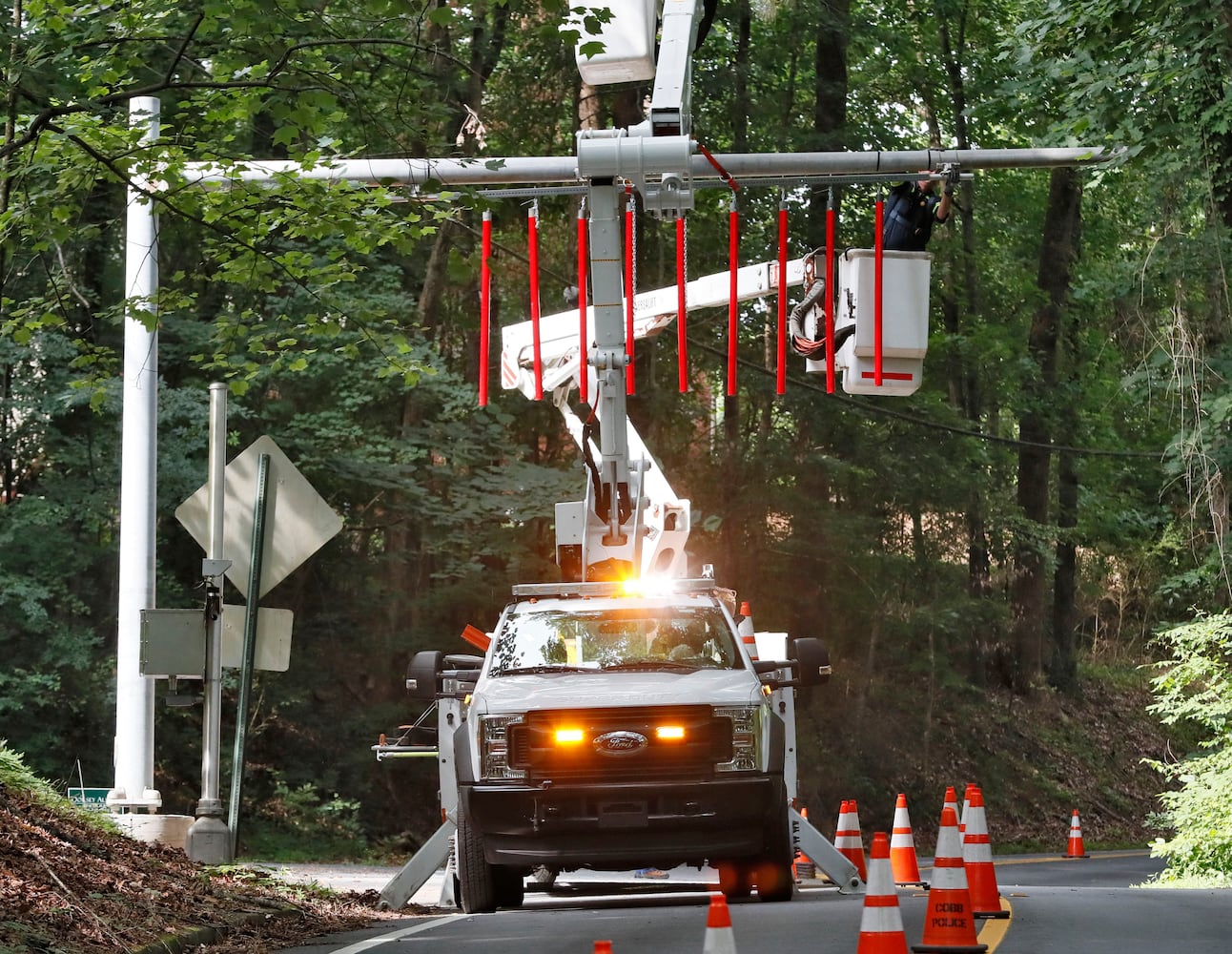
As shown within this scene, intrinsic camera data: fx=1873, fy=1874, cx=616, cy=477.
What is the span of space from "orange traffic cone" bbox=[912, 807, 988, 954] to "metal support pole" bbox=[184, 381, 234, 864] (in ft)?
19.2

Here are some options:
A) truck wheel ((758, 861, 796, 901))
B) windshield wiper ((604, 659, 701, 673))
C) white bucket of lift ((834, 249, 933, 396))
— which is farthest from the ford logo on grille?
white bucket of lift ((834, 249, 933, 396))

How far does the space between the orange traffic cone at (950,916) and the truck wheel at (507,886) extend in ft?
12.7

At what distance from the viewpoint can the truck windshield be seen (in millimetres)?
12703

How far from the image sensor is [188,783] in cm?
2791

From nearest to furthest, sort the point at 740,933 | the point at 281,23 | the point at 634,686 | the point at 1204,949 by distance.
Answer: the point at 1204,949
the point at 740,933
the point at 281,23
the point at 634,686

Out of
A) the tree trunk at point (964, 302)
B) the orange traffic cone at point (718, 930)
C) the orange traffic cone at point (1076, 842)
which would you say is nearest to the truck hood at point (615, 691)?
the orange traffic cone at point (718, 930)

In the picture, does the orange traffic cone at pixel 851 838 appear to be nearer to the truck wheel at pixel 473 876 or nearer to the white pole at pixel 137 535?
the truck wheel at pixel 473 876

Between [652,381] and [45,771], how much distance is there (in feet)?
39.8

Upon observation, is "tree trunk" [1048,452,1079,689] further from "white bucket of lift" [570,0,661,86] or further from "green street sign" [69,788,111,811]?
"white bucket of lift" [570,0,661,86]

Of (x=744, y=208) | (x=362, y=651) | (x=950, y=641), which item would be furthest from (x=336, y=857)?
(x=950, y=641)

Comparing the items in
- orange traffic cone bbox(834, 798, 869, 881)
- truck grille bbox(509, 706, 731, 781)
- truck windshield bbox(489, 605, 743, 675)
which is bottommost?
orange traffic cone bbox(834, 798, 869, 881)

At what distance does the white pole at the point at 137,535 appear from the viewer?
14.5 m

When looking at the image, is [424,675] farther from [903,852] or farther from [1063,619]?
[1063,619]

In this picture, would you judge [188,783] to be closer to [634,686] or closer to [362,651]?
[362,651]
